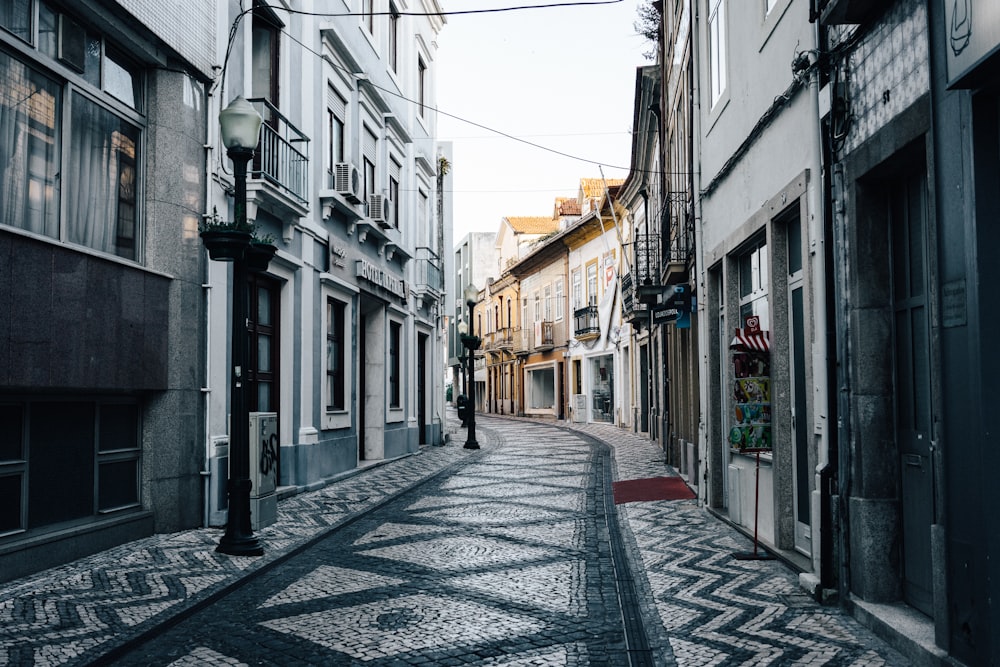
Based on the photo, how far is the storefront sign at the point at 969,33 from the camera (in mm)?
3760

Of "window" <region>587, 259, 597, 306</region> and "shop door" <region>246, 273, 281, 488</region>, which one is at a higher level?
"window" <region>587, 259, 597, 306</region>

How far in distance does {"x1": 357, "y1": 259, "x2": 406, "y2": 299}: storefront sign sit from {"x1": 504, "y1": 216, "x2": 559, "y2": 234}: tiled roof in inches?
1310

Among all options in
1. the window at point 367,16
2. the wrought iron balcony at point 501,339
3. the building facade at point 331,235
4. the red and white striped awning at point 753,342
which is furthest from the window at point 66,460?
the wrought iron balcony at point 501,339

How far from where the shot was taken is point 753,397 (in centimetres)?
787

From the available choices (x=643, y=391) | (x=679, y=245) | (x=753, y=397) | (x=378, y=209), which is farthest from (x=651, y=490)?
(x=643, y=391)

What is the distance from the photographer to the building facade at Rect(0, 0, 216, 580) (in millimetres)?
6965

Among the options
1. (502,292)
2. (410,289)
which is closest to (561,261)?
(502,292)

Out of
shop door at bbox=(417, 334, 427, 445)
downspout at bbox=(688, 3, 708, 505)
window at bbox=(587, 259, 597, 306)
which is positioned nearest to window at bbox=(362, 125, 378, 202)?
shop door at bbox=(417, 334, 427, 445)

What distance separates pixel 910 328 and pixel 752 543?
11.8ft

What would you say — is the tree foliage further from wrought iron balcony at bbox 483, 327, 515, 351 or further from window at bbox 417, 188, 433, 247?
wrought iron balcony at bbox 483, 327, 515, 351

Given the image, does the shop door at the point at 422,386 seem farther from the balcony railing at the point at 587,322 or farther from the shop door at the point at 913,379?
the shop door at the point at 913,379

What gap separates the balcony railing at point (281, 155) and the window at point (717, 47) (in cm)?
524

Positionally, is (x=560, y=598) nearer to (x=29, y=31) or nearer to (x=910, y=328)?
(x=910, y=328)

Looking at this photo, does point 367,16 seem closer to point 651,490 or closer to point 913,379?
point 651,490
